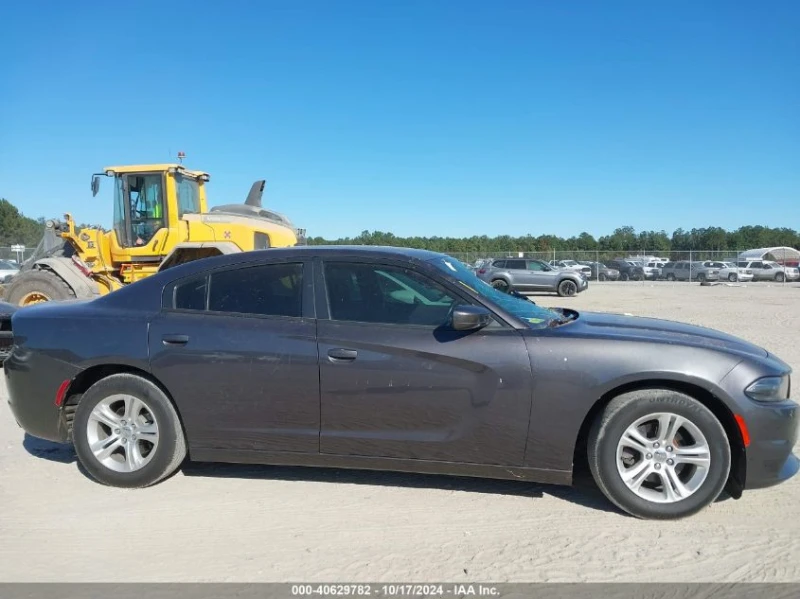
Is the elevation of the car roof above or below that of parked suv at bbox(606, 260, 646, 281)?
above

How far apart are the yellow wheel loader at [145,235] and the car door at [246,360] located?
6.51 m

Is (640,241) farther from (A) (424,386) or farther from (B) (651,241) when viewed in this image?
(A) (424,386)

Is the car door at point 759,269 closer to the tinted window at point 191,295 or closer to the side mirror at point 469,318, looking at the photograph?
the side mirror at point 469,318

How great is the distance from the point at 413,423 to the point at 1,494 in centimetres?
273

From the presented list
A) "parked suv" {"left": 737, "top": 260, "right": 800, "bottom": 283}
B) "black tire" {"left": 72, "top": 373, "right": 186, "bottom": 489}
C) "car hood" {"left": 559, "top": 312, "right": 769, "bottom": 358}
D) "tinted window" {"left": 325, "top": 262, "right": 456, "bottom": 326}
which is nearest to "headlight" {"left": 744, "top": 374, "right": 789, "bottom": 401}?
"car hood" {"left": 559, "top": 312, "right": 769, "bottom": 358}

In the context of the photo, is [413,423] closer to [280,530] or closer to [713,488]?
[280,530]

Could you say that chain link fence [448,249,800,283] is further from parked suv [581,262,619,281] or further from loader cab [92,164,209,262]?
loader cab [92,164,209,262]

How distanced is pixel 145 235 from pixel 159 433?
25.9 ft

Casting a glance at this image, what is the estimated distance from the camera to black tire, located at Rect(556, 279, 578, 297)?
25.0m

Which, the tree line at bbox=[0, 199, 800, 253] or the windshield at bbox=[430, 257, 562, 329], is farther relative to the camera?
the tree line at bbox=[0, 199, 800, 253]

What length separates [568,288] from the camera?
25094mm

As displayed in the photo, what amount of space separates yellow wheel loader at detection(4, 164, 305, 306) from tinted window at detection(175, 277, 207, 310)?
635cm

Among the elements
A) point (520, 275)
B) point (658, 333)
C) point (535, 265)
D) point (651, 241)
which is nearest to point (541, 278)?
point (535, 265)
